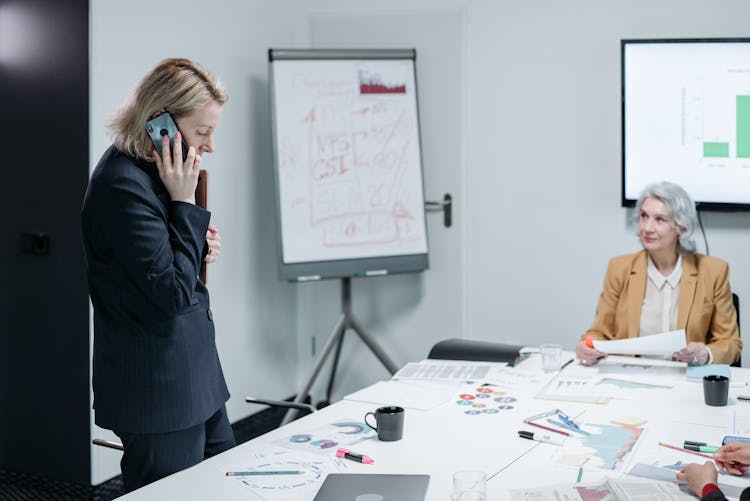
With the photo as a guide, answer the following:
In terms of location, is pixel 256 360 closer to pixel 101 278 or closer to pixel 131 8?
pixel 131 8

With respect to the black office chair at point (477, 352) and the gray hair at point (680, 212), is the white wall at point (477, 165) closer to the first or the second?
the gray hair at point (680, 212)

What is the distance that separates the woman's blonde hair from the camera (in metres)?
1.83

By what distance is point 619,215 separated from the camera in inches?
151

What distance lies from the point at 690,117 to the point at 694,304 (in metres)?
1.03

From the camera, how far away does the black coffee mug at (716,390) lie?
82.3 inches

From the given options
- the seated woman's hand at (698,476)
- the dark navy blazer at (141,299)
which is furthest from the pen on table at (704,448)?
the dark navy blazer at (141,299)

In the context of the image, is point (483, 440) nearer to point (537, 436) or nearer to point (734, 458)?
point (537, 436)

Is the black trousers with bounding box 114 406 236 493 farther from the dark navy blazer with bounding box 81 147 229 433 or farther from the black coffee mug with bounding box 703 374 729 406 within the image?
the black coffee mug with bounding box 703 374 729 406

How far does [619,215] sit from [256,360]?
6.41 feet

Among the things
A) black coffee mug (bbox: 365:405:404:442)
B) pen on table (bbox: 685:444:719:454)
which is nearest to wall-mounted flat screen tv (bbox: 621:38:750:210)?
pen on table (bbox: 685:444:719:454)

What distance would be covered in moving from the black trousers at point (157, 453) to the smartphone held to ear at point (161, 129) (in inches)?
25.7

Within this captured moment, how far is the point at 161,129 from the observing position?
1.84 metres

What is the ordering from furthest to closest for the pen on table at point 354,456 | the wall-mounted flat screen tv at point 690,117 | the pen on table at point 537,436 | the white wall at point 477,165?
the white wall at point 477,165 → the wall-mounted flat screen tv at point 690,117 → the pen on table at point 537,436 → the pen on table at point 354,456

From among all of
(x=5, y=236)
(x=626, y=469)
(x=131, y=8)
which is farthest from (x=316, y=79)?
(x=626, y=469)
